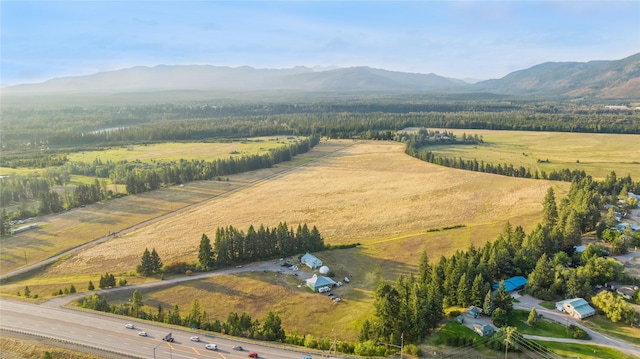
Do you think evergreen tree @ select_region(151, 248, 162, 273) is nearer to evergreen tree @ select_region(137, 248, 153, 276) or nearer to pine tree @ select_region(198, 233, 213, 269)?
evergreen tree @ select_region(137, 248, 153, 276)

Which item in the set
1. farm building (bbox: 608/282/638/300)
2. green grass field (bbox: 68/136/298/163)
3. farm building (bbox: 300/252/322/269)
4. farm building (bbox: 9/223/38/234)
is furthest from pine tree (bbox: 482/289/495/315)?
green grass field (bbox: 68/136/298/163)

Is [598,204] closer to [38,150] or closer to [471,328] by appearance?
[471,328]

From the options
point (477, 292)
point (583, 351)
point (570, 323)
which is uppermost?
point (477, 292)

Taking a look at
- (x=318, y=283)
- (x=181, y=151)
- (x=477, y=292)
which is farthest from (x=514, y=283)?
(x=181, y=151)

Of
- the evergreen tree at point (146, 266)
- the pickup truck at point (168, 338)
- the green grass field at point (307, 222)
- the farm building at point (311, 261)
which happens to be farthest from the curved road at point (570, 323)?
the evergreen tree at point (146, 266)

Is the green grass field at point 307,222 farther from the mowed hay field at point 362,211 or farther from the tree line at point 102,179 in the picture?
the tree line at point 102,179

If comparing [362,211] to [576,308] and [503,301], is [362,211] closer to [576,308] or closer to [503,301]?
[503,301]
